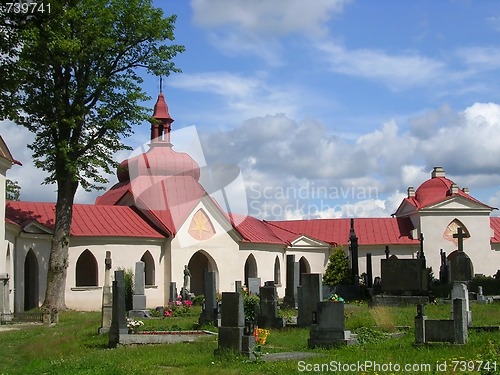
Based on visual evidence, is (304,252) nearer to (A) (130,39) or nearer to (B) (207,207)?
(B) (207,207)

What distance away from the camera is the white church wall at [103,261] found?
36031mm

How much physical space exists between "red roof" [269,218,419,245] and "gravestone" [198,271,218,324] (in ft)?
88.0

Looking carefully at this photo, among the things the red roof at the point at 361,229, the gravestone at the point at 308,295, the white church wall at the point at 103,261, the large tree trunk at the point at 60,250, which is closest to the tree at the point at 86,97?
the large tree trunk at the point at 60,250

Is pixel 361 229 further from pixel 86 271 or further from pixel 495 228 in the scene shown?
pixel 86 271

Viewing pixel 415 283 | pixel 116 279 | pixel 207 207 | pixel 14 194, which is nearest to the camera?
pixel 116 279

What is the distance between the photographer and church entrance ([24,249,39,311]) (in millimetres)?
35031

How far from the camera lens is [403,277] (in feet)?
94.4

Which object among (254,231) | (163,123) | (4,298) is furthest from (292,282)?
(163,123)

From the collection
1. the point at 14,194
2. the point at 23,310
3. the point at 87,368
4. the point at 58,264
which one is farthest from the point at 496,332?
the point at 14,194

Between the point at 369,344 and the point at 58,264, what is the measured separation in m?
17.0

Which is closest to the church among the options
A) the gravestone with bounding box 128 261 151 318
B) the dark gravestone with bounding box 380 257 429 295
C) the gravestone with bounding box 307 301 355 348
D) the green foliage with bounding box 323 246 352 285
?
the green foliage with bounding box 323 246 352 285

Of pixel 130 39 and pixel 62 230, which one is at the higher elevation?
pixel 130 39

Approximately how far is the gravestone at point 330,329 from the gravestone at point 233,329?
1979 mm

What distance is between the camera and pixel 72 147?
29172 millimetres
